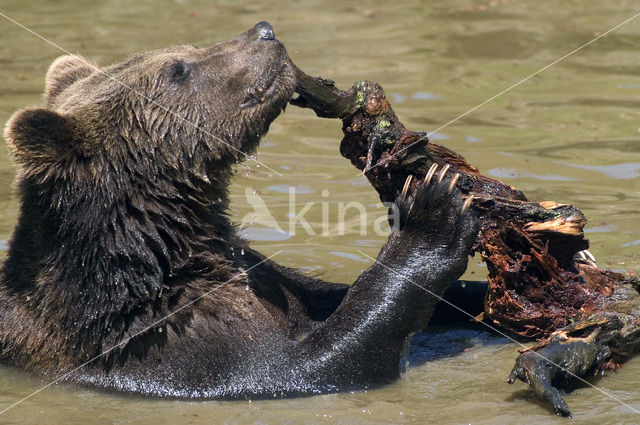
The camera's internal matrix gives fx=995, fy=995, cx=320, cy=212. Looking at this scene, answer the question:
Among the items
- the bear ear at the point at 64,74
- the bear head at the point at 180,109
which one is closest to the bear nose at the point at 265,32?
the bear head at the point at 180,109

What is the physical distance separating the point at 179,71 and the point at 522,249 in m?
2.46

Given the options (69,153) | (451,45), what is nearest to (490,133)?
(451,45)

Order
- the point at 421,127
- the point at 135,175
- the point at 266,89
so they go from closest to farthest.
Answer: the point at 135,175 → the point at 266,89 → the point at 421,127

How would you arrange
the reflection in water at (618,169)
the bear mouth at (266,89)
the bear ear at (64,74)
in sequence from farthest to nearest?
the reflection in water at (618,169)
the bear ear at (64,74)
the bear mouth at (266,89)

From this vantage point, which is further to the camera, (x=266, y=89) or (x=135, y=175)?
(x=266, y=89)

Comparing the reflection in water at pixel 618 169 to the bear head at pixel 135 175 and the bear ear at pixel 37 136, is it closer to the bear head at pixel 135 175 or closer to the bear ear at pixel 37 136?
the bear head at pixel 135 175

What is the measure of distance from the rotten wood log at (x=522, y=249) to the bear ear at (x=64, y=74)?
5.41ft

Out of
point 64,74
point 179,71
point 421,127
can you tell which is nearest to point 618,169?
point 421,127

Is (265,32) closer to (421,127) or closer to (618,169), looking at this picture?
(618,169)

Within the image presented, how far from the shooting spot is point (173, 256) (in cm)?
616

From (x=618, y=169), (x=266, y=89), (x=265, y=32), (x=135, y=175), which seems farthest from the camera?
(x=618, y=169)

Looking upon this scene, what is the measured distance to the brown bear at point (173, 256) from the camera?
236 inches

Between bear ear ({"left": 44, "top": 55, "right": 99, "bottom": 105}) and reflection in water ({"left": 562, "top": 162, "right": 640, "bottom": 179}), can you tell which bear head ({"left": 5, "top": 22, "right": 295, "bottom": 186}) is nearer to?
bear ear ({"left": 44, "top": 55, "right": 99, "bottom": 105})

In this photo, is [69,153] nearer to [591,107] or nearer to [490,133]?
[490,133]
